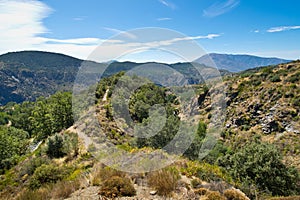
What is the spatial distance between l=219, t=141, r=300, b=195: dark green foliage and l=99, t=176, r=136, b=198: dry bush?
12611 mm

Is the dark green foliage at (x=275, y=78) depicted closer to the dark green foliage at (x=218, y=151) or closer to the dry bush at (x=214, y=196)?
the dark green foliage at (x=218, y=151)

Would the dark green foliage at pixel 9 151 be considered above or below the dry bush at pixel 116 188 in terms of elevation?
below

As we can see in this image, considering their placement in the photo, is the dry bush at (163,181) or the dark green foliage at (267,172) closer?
the dry bush at (163,181)

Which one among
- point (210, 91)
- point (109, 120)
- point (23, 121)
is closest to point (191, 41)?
point (109, 120)

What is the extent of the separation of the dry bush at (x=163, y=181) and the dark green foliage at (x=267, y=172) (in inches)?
447

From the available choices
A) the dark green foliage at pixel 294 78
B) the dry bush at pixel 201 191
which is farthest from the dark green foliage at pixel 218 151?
the dry bush at pixel 201 191

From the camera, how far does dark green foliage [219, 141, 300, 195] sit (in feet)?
57.7

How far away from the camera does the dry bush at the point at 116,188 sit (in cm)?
693

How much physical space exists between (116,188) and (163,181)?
1.49 metres

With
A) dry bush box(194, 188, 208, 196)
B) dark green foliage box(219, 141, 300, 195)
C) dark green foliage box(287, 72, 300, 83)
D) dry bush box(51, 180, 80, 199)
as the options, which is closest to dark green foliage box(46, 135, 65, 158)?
dark green foliage box(219, 141, 300, 195)

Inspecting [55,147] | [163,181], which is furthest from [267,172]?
[55,147]

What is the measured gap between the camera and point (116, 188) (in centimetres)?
706

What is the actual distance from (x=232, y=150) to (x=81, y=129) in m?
25.9

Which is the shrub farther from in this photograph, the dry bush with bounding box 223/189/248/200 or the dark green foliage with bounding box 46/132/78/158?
the dark green foliage with bounding box 46/132/78/158
